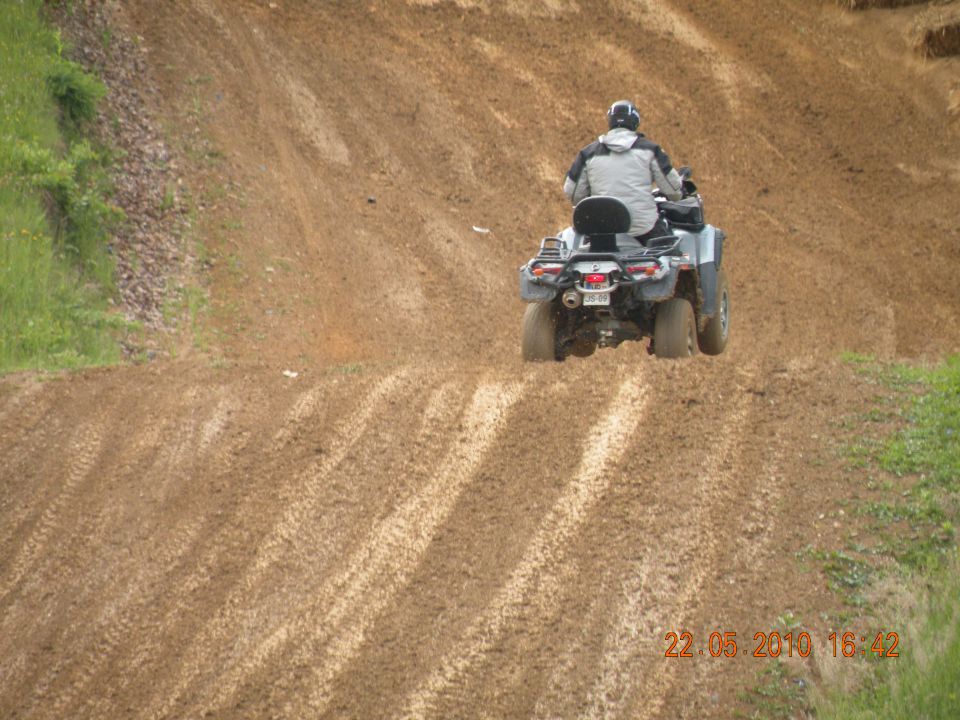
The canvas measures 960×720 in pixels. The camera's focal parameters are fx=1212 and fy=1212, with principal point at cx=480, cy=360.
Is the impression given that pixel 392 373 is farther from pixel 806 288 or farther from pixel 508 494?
pixel 806 288

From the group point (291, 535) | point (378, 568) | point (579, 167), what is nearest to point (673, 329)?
point (579, 167)

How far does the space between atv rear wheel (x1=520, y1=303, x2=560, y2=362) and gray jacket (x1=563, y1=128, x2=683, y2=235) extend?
3.23 ft

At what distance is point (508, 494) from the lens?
7.98 m

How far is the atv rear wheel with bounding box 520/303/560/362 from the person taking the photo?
1005 centimetres

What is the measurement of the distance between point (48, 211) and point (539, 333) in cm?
667

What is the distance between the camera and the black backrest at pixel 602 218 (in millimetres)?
9586

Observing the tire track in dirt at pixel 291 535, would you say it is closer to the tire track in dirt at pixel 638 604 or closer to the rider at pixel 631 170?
the tire track in dirt at pixel 638 604

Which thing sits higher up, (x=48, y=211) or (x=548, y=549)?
(x=48, y=211)

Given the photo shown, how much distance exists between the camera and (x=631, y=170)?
9.98 m

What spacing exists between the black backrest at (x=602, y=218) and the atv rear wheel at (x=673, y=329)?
71 cm

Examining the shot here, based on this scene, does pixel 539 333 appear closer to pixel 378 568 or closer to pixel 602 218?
pixel 602 218

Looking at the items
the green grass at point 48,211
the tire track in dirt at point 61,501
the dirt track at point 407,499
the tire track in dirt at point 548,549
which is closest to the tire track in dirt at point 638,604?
the dirt track at point 407,499
